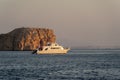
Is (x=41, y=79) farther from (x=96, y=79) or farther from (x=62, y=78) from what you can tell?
(x=96, y=79)

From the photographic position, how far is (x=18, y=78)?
6844 centimetres

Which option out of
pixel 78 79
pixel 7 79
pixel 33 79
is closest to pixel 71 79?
pixel 78 79

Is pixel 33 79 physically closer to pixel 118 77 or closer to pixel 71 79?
pixel 71 79

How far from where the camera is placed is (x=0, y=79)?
66125 mm

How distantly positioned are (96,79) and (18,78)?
13.1 metres

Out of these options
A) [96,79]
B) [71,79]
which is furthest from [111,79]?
[71,79]

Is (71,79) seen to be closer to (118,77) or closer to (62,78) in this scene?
(62,78)

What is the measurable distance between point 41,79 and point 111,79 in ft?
37.3

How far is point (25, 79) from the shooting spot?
66.6 meters

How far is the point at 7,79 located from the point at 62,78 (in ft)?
29.6

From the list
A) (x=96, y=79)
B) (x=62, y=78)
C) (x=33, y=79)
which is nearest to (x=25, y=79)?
(x=33, y=79)

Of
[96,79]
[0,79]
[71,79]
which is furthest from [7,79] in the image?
[96,79]

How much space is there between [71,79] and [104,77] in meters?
6.42

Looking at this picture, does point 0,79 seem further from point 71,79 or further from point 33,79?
point 71,79
